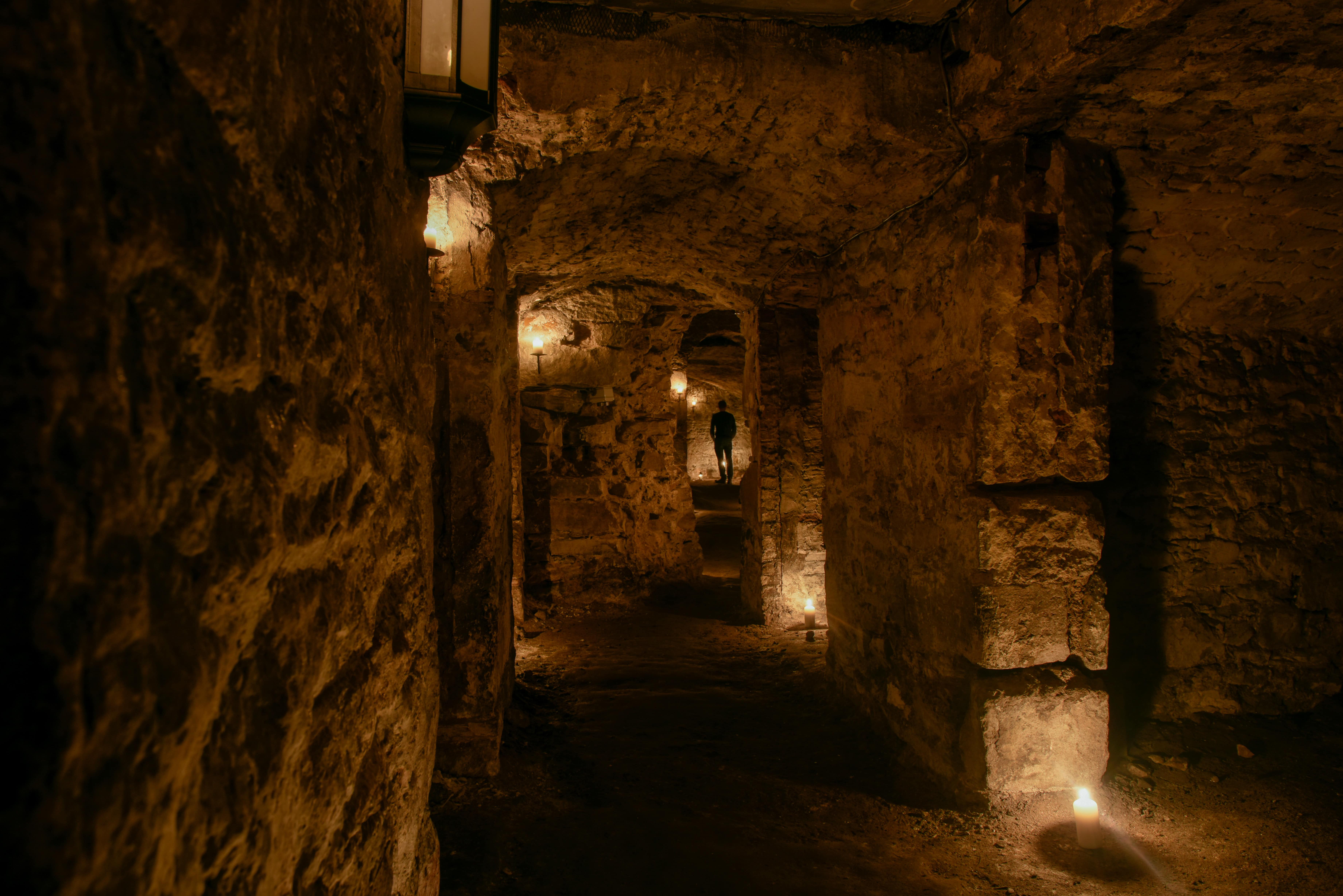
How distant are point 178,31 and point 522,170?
6.81 feet

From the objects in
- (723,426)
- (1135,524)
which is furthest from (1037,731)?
(723,426)

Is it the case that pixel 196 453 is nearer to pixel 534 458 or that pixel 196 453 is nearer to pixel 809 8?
pixel 809 8

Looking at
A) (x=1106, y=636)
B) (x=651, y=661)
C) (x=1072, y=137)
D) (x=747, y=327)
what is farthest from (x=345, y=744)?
(x=747, y=327)

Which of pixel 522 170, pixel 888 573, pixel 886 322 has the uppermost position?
pixel 522 170

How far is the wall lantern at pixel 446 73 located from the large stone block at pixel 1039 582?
1981mm

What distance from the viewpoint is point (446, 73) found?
1.35 m

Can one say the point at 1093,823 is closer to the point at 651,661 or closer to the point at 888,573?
the point at 888,573

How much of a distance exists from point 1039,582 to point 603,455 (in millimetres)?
4118

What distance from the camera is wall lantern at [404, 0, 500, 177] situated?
1328 mm

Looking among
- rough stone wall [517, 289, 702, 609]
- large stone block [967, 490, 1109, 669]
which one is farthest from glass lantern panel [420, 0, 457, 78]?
rough stone wall [517, 289, 702, 609]

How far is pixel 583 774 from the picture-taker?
2.91 m

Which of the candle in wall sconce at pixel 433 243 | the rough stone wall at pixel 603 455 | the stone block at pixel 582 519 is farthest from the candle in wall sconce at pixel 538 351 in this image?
the candle in wall sconce at pixel 433 243

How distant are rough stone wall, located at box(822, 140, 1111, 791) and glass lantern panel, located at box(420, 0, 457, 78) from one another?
1799mm

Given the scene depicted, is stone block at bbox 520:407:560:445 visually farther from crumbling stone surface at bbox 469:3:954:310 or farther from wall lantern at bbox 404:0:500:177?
wall lantern at bbox 404:0:500:177
